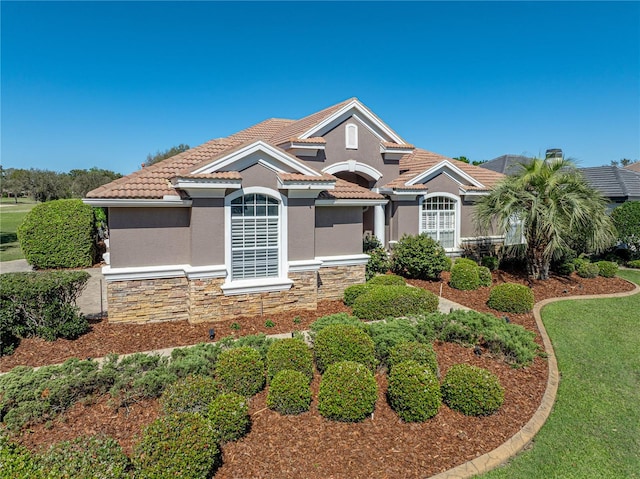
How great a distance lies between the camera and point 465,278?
49.2 feet

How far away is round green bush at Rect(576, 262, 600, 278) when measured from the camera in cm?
1791

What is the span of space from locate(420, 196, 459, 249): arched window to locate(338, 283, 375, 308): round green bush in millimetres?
6972

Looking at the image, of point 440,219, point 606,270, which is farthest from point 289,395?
point 606,270

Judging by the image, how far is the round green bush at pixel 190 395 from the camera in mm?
6018

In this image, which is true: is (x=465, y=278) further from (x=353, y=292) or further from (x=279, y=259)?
(x=279, y=259)

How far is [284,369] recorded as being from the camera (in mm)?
7211

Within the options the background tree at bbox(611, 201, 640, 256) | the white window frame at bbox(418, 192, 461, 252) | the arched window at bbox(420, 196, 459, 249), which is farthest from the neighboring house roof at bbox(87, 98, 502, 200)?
the background tree at bbox(611, 201, 640, 256)

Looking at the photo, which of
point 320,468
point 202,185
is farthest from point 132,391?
point 202,185

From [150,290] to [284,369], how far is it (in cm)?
568

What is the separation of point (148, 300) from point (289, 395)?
630 centimetres

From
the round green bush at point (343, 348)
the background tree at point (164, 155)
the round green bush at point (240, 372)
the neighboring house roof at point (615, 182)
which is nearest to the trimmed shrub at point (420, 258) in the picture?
the round green bush at point (343, 348)

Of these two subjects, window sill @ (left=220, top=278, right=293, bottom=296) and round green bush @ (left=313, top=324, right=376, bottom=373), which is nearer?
round green bush @ (left=313, top=324, right=376, bottom=373)

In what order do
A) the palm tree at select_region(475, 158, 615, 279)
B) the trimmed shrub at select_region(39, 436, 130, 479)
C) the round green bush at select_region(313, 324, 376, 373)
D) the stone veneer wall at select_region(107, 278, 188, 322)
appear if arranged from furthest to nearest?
the palm tree at select_region(475, 158, 615, 279) → the stone veneer wall at select_region(107, 278, 188, 322) → the round green bush at select_region(313, 324, 376, 373) → the trimmed shrub at select_region(39, 436, 130, 479)

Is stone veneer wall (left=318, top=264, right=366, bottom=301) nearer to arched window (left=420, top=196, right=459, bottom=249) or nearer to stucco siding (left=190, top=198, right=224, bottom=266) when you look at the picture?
stucco siding (left=190, top=198, right=224, bottom=266)
